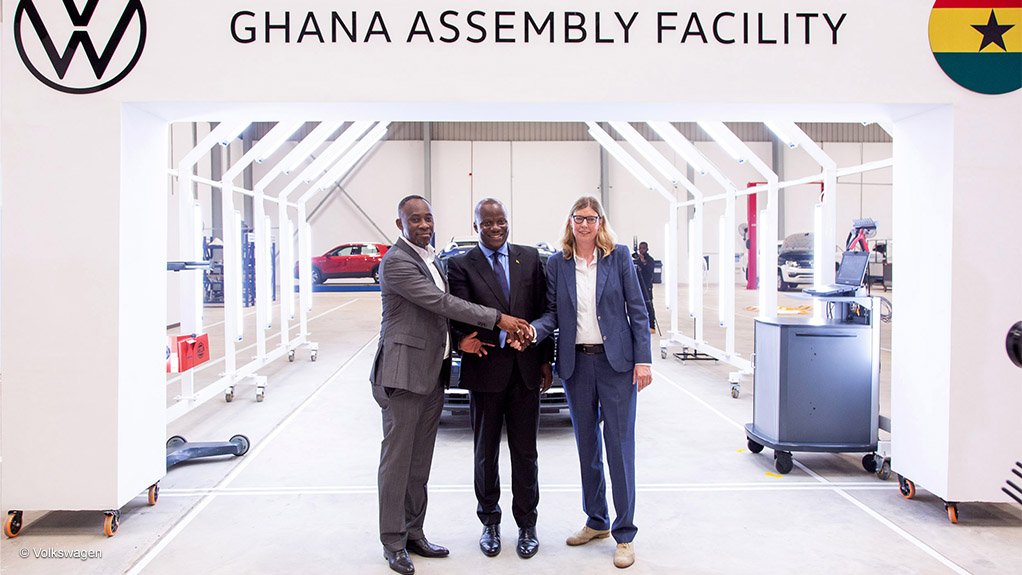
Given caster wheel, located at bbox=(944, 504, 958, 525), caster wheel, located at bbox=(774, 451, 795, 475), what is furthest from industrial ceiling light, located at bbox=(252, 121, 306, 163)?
caster wheel, located at bbox=(944, 504, 958, 525)

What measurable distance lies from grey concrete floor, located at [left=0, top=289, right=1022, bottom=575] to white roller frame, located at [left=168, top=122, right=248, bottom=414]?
421 millimetres

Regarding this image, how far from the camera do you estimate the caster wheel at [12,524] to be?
130 inches

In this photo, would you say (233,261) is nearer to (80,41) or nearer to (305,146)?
(305,146)

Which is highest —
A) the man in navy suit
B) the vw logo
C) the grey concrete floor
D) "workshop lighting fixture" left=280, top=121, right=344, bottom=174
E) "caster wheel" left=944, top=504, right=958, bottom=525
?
"workshop lighting fixture" left=280, top=121, right=344, bottom=174

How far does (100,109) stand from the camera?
131 inches

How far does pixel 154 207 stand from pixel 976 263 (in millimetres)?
4200

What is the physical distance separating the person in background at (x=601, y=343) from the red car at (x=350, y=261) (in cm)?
1804

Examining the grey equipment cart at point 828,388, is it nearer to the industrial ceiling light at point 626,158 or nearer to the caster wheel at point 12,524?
the caster wheel at point 12,524

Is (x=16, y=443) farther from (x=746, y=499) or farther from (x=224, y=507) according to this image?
(x=746, y=499)

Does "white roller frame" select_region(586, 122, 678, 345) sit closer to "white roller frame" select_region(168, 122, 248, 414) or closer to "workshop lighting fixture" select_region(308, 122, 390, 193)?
"workshop lighting fixture" select_region(308, 122, 390, 193)

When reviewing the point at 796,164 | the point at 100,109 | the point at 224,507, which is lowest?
the point at 224,507

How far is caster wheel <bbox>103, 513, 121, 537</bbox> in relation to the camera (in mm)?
3314

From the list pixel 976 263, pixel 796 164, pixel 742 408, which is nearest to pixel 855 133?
pixel 796 164

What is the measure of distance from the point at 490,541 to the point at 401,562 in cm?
42
